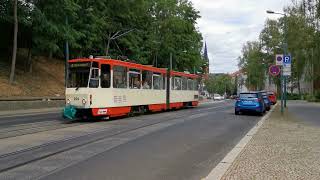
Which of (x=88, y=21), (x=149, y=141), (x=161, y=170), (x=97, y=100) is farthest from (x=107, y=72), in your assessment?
(x=88, y=21)

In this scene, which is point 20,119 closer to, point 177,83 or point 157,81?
point 157,81

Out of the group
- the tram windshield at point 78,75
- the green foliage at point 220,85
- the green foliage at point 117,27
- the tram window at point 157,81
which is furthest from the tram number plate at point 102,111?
the green foliage at point 220,85

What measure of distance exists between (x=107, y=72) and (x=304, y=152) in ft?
47.9

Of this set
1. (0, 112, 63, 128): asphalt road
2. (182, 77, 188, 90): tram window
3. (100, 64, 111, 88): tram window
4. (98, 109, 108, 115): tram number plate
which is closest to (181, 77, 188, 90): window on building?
(182, 77, 188, 90): tram window

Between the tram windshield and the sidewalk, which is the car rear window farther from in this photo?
the sidewalk

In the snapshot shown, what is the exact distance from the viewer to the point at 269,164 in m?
11.5

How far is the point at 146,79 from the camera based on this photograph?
108 feet

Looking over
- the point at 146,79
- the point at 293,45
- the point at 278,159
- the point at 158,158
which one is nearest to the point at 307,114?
the point at 146,79

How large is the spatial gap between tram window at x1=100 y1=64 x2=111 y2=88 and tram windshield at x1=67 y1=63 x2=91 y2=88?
2.56 feet

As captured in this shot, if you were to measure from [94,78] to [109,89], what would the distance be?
109 cm

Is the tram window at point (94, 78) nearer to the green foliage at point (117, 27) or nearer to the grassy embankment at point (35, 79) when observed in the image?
the grassy embankment at point (35, 79)

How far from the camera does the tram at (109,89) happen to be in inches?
1011

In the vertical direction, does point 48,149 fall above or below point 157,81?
below

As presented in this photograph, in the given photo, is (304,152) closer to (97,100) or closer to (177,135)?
(177,135)
